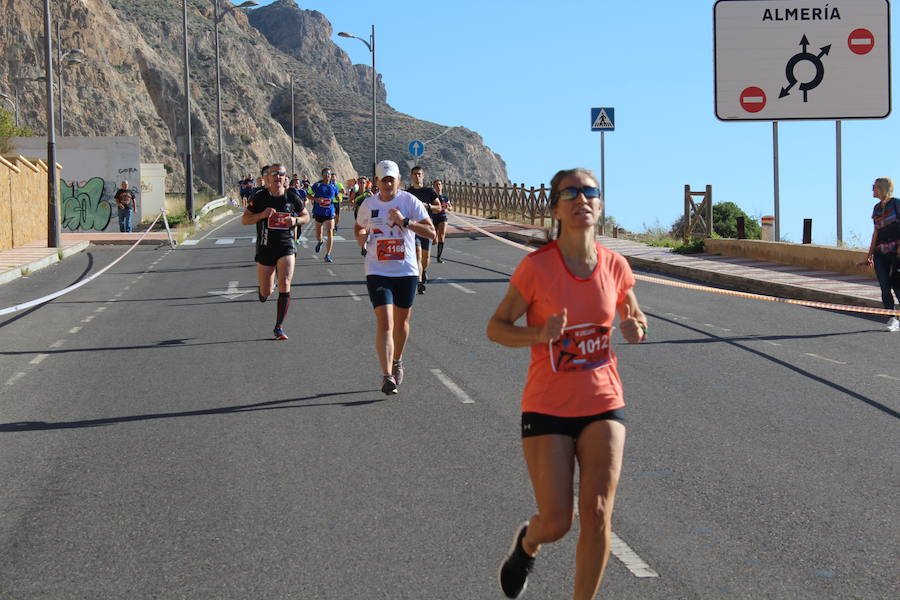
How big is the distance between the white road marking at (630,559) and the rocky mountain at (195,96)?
47305 millimetres

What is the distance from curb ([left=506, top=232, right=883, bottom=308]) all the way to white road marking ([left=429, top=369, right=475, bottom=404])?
638 centimetres

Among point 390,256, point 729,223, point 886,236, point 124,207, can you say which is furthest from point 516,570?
point 729,223

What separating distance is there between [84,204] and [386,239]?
38.0 metres

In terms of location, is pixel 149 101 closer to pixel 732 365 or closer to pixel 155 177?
pixel 155 177

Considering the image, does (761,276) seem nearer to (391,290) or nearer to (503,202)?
(391,290)

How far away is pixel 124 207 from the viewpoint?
41.5 metres

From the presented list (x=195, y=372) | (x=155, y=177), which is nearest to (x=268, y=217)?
(x=195, y=372)

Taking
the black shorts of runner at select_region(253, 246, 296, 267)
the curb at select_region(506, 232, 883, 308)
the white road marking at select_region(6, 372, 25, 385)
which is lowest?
the white road marking at select_region(6, 372, 25, 385)

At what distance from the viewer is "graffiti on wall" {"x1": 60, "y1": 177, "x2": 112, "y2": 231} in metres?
44.8

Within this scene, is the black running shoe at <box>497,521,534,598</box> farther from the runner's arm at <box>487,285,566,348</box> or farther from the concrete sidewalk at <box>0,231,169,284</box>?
the concrete sidewalk at <box>0,231,169,284</box>

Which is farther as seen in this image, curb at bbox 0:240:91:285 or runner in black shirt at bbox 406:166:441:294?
curb at bbox 0:240:91:285

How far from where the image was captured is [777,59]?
2575cm

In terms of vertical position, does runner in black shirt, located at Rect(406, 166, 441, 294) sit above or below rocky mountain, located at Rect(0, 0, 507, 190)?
below

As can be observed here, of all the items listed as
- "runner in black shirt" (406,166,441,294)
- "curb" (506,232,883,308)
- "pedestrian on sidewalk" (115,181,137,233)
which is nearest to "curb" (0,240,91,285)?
"pedestrian on sidewalk" (115,181,137,233)
